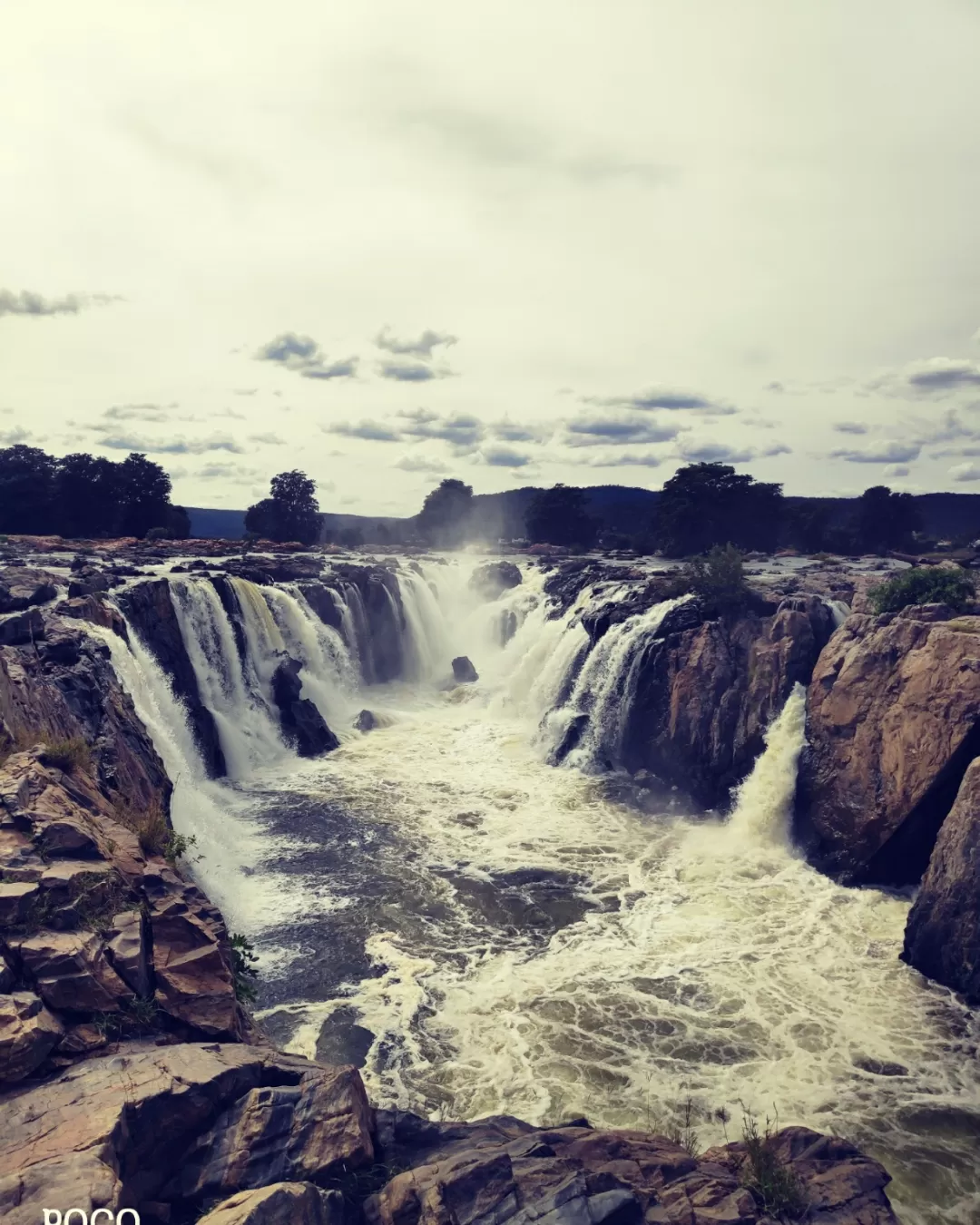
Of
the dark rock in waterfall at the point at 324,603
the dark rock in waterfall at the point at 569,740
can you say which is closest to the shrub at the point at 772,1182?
the dark rock in waterfall at the point at 569,740

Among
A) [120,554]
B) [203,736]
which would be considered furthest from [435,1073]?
[120,554]

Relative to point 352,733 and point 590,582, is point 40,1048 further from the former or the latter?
point 590,582

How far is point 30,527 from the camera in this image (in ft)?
202

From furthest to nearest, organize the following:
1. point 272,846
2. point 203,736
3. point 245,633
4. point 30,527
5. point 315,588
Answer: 1. point 30,527
2. point 315,588
3. point 245,633
4. point 203,736
5. point 272,846

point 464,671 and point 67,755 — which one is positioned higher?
point 67,755

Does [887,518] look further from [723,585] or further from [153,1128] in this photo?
Result: [153,1128]

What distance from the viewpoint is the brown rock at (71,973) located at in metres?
9.86

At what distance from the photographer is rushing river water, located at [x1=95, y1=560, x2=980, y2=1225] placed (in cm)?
1427

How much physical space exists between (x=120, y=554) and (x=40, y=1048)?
4320cm

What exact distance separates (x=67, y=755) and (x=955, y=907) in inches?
774

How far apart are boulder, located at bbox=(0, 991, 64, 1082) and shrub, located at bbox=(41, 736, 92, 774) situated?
653 centimetres

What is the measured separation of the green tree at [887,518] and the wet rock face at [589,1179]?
62.4 metres

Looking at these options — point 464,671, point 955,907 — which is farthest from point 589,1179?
point 464,671

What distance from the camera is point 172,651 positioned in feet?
99.5
